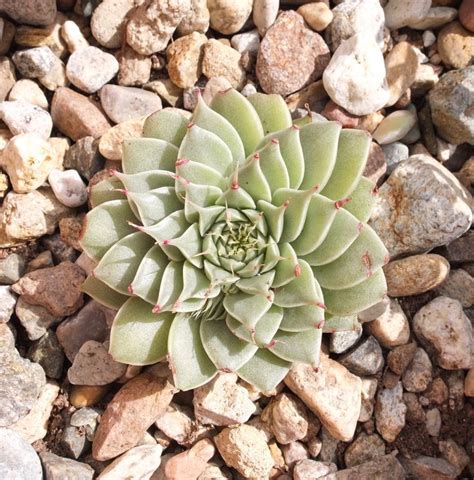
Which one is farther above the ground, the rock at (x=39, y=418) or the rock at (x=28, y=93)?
the rock at (x=28, y=93)

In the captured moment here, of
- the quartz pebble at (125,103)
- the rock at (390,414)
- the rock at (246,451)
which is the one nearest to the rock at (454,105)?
the rock at (390,414)

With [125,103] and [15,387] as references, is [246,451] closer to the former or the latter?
[15,387]

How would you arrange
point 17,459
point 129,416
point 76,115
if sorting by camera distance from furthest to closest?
point 76,115
point 129,416
point 17,459

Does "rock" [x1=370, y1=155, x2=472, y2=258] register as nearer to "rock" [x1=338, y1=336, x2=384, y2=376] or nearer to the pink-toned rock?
"rock" [x1=338, y1=336, x2=384, y2=376]

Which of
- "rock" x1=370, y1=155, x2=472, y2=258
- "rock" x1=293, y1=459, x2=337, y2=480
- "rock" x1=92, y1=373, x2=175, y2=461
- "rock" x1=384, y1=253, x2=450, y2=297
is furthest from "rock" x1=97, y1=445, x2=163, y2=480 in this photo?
"rock" x1=370, y1=155, x2=472, y2=258

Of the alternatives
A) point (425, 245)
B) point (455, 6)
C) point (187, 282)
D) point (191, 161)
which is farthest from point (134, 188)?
point (455, 6)

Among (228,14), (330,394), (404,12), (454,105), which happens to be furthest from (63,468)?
(404,12)

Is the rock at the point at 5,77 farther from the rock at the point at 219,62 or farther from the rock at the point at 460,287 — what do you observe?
the rock at the point at 460,287
